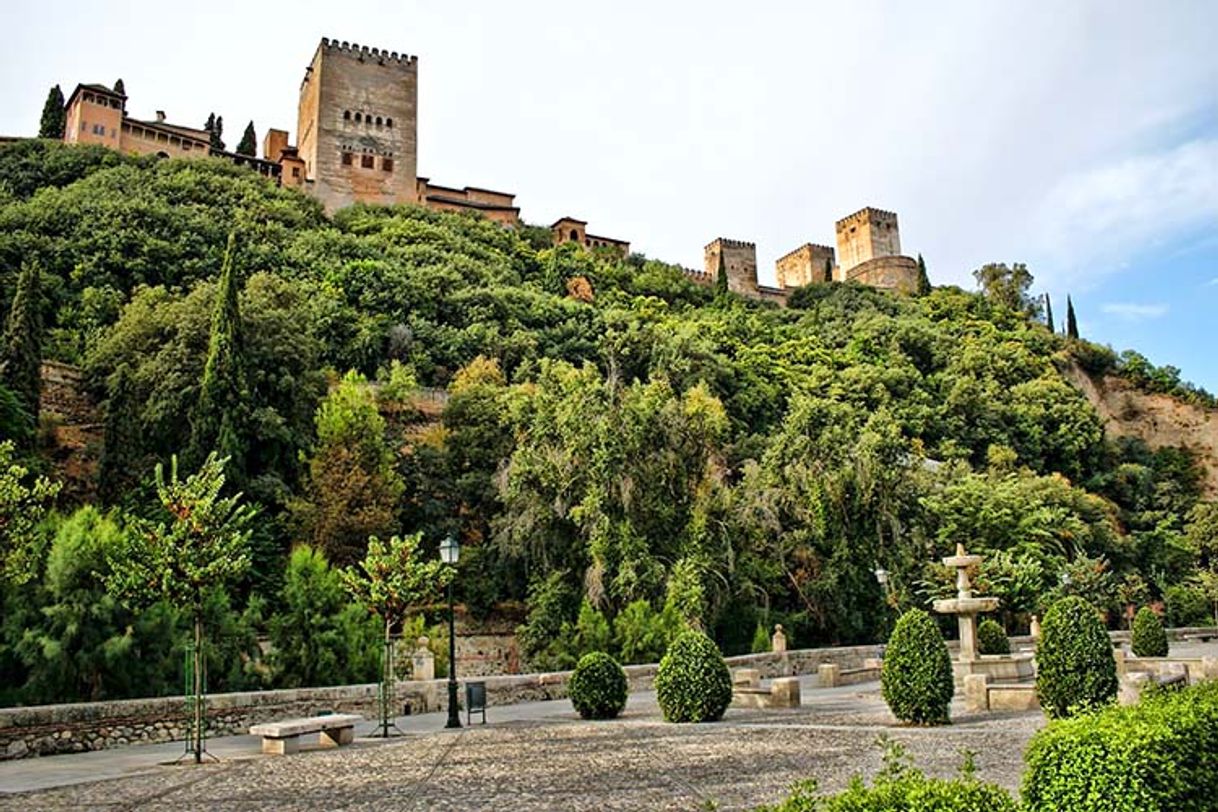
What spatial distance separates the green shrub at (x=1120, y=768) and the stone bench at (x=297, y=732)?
9.30 meters

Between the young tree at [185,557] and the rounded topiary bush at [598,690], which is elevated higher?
the young tree at [185,557]

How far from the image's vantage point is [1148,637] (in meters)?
23.2

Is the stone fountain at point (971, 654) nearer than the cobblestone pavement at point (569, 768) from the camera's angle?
No

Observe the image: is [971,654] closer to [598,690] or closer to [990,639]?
[990,639]

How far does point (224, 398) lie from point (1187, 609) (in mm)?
39204

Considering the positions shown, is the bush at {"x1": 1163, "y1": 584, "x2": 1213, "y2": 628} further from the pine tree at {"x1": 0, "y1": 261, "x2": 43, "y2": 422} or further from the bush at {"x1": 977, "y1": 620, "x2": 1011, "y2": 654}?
the pine tree at {"x1": 0, "y1": 261, "x2": 43, "y2": 422}

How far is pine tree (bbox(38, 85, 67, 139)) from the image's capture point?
63062mm

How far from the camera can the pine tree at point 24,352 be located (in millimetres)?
27281

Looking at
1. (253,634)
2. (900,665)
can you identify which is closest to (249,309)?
(253,634)

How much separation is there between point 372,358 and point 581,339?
10716mm

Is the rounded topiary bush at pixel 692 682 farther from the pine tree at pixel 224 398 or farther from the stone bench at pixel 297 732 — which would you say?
the pine tree at pixel 224 398

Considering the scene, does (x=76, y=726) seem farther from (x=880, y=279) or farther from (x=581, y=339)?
(x=880, y=279)

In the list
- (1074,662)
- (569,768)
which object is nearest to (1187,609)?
(1074,662)

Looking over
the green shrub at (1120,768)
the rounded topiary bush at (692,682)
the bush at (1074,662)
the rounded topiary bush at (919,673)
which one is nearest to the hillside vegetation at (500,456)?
the rounded topiary bush at (692,682)
